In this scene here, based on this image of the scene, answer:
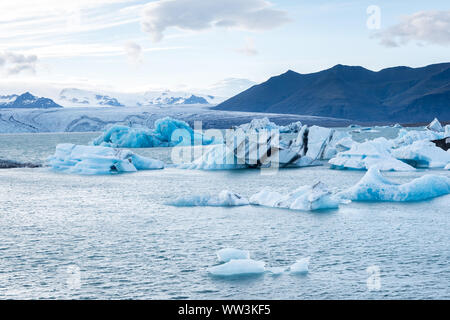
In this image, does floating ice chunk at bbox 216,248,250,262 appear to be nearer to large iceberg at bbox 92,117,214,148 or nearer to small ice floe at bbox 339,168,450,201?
small ice floe at bbox 339,168,450,201

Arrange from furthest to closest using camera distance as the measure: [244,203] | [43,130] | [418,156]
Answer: [43,130] < [418,156] < [244,203]

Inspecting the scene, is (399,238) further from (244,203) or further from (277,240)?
(244,203)

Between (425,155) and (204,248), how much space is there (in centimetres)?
1830

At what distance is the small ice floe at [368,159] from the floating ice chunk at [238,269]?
1641 cm

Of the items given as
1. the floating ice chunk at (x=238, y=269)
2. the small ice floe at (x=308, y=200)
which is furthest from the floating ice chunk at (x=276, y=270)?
the small ice floe at (x=308, y=200)

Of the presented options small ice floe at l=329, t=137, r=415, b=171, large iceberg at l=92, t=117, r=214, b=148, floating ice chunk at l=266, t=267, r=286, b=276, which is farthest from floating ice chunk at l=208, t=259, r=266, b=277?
large iceberg at l=92, t=117, r=214, b=148

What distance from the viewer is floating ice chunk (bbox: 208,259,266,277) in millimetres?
7441

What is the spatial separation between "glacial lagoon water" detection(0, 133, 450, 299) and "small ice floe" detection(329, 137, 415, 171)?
28.9ft

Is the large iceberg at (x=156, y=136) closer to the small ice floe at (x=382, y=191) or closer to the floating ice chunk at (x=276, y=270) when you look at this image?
the small ice floe at (x=382, y=191)

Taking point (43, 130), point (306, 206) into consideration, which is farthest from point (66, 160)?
point (43, 130)

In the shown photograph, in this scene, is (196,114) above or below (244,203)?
above
